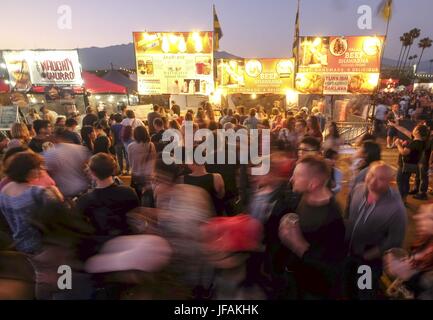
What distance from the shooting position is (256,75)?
1268 centimetres

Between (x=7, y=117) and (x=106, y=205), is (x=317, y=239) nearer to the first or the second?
(x=106, y=205)

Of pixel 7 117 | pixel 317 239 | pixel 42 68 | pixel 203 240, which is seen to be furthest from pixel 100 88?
pixel 317 239

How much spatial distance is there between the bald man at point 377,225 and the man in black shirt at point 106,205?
217cm

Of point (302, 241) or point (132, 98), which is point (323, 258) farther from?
point (132, 98)

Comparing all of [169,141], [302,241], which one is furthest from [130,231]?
[169,141]

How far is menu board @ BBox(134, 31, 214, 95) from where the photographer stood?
1175 cm

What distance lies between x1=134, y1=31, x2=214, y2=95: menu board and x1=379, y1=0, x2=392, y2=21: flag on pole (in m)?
6.34

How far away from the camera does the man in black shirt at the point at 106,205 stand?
2.70 meters

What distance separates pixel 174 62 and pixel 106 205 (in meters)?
10.3

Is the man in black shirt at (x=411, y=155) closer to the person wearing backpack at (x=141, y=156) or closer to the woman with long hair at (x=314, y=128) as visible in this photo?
the woman with long hair at (x=314, y=128)

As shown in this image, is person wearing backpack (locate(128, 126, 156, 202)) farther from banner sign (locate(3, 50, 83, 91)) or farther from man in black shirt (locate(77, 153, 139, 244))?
banner sign (locate(3, 50, 83, 91))

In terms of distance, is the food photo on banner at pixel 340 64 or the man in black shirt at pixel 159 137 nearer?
the man in black shirt at pixel 159 137

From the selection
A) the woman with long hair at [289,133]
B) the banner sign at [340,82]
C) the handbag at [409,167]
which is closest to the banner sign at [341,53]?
the banner sign at [340,82]

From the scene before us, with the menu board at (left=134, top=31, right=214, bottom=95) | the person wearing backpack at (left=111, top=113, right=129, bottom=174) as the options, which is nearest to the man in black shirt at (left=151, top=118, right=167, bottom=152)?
the person wearing backpack at (left=111, top=113, right=129, bottom=174)
